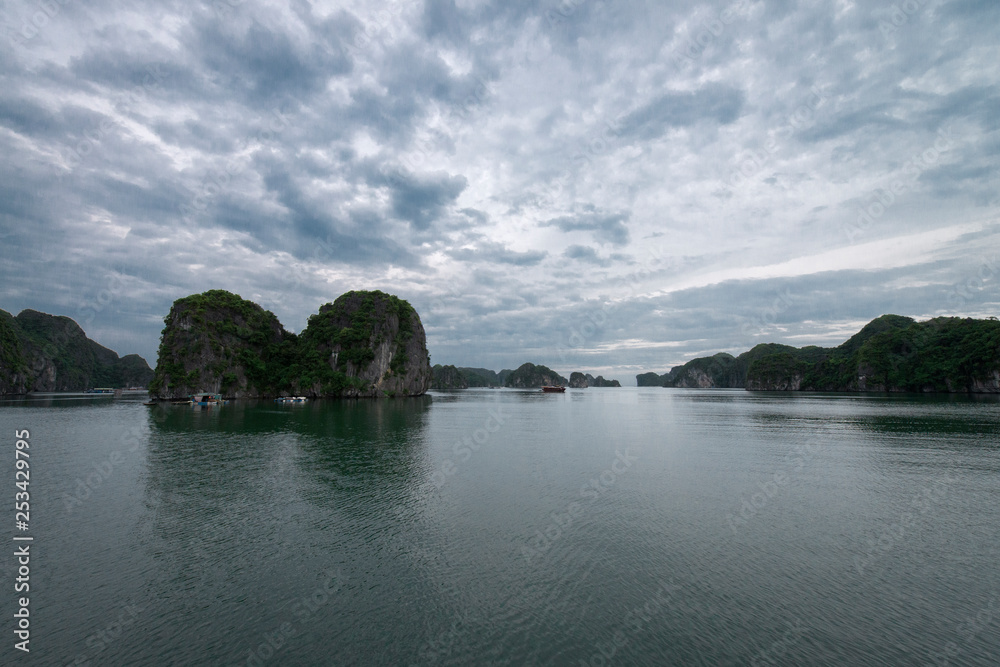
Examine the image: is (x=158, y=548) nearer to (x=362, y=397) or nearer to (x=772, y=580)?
(x=772, y=580)

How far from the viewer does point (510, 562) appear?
1348cm

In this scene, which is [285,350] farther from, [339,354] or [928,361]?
[928,361]

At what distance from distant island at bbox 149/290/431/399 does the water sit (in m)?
90.4

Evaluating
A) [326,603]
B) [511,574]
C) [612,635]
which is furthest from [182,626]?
[612,635]

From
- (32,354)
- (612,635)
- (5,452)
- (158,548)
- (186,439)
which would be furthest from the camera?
(32,354)

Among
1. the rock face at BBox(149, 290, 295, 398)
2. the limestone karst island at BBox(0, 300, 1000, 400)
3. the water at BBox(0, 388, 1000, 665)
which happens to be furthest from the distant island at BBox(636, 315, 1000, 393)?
the rock face at BBox(149, 290, 295, 398)

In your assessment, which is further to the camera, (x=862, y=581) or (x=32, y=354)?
(x=32, y=354)

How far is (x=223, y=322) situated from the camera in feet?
372

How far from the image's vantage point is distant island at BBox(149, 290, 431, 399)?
345ft

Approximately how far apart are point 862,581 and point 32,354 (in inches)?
9750

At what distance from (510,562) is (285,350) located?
132487 millimetres

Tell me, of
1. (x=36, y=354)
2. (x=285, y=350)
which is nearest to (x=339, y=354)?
(x=285, y=350)

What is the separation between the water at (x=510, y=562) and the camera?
9305 mm

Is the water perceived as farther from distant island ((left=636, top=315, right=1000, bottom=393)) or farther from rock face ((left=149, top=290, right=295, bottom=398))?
distant island ((left=636, top=315, right=1000, bottom=393))
